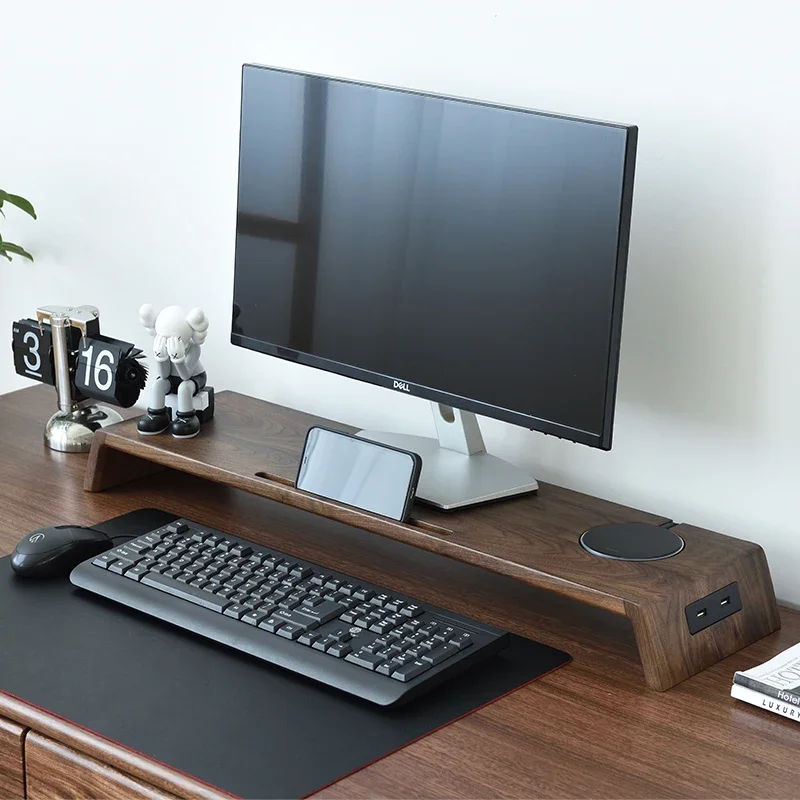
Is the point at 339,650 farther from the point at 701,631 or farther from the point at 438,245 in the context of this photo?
the point at 438,245

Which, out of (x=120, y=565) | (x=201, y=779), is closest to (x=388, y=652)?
(x=201, y=779)

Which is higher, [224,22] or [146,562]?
[224,22]

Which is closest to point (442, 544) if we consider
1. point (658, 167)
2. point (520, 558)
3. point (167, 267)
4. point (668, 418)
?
point (520, 558)

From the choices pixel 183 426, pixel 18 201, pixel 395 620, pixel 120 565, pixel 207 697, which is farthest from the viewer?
pixel 18 201

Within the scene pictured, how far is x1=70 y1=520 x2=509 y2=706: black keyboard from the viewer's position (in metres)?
1.16

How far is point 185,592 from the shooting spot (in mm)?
1290

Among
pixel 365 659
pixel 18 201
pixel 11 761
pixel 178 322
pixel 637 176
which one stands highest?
pixel 637 176

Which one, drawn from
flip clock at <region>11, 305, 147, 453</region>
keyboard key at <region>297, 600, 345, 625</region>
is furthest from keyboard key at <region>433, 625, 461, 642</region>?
flip clock at <region>11, 305, 147, 453</region>

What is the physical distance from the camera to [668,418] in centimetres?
146

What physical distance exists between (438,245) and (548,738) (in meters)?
0.55

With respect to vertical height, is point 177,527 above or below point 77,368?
below

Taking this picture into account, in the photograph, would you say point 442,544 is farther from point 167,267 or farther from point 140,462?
point 167,267

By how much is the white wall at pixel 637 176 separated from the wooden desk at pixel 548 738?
21cm

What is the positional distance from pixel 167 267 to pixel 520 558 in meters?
0.88
